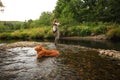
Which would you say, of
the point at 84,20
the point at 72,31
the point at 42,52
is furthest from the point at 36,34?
the point at 42,52

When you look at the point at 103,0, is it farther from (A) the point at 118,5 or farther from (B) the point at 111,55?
(B) the point at 111,55

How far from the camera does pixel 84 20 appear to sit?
6131 centimetres

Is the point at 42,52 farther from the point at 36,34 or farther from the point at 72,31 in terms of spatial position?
the point at 36,34

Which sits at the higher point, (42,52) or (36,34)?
(42,52)

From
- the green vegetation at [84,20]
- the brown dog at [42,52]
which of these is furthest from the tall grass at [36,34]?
the brown dog at [42,52]

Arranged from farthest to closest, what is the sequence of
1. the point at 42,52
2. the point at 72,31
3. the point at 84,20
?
the point at 84,20 → the point at 72,31 → the point at 42,52

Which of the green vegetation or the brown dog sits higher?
the green vegetation

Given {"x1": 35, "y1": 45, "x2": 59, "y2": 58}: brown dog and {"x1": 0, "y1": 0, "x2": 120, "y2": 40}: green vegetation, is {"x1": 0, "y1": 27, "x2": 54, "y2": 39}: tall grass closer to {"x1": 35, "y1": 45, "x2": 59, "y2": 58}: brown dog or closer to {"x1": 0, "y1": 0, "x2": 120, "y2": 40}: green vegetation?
{"x1": 0, "y1": 0, "x2": 120, "y2": 40}: green vegetation

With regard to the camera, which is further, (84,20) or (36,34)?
(84,20)

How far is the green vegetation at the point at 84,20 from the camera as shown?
148 feet

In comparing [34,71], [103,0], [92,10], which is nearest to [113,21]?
[103,0]

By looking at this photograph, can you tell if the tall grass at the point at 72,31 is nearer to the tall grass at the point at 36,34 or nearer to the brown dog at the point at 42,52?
the tall grass at the point at 36,34

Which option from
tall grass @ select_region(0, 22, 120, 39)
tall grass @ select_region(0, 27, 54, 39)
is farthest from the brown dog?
tall grass @ select_region(0, 27, 54, 39)

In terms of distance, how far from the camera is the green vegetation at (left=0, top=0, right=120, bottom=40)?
45.1 metres
